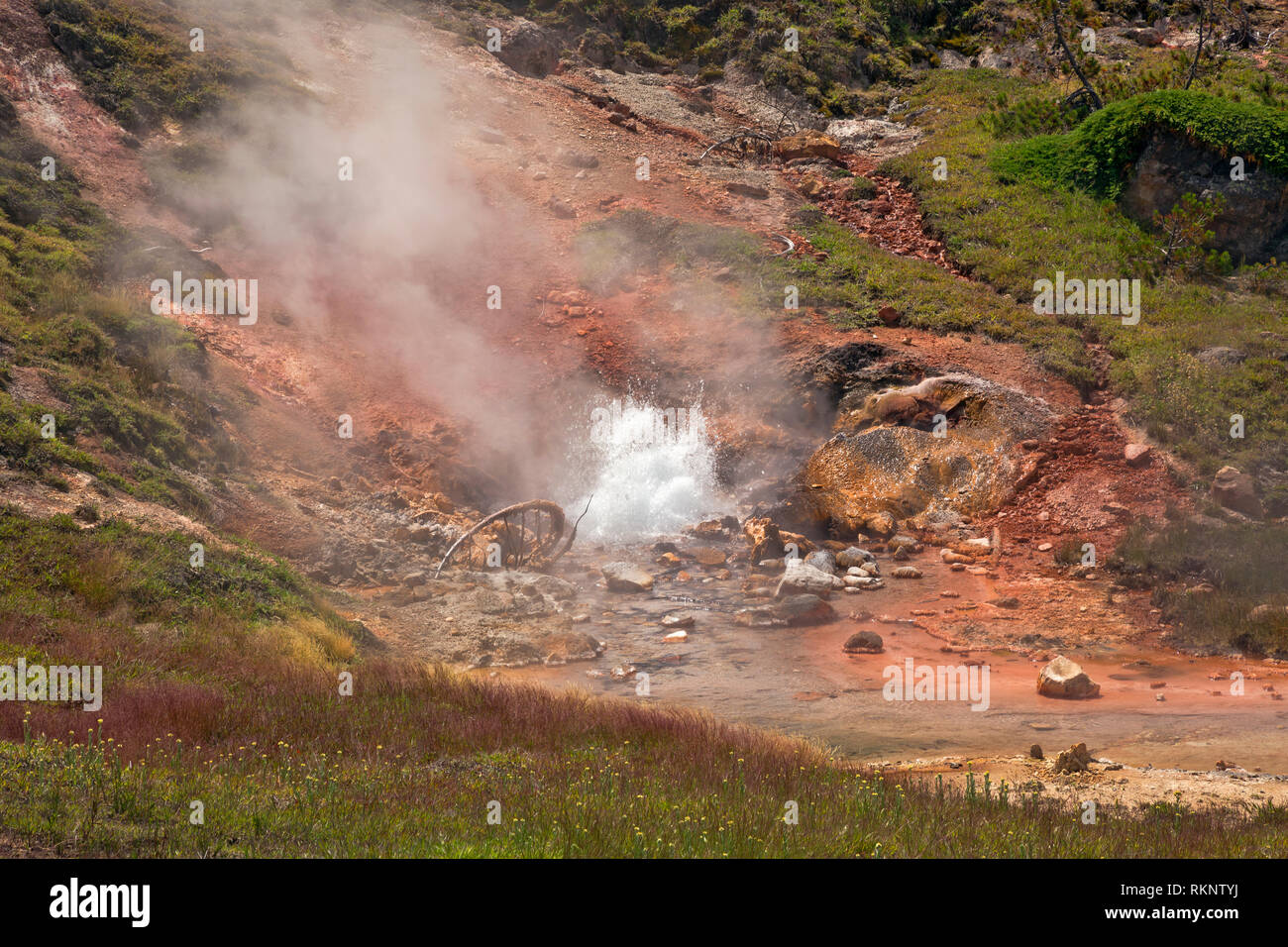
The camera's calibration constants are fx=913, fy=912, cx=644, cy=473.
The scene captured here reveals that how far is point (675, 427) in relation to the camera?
886 inches

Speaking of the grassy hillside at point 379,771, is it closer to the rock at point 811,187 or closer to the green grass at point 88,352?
the green grass at point 88,352

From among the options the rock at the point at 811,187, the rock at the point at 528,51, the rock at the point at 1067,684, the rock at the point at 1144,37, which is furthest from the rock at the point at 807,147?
the rock at the point at 1067,684

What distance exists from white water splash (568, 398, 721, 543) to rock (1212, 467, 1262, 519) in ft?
32.3

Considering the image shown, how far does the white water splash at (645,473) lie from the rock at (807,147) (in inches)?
609

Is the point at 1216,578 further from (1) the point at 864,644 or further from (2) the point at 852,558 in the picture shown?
(1) the point at 864,644

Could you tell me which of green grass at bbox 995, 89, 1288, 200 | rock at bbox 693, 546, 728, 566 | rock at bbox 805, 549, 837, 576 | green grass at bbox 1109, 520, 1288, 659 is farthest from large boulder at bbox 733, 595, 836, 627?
green grass at bbox 995, 89, 1288, 200

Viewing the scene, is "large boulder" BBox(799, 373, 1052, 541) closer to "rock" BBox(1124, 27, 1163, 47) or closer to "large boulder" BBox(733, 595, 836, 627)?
"large boulder" BBox(733, 595, 836, 627)

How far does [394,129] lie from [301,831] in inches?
1097

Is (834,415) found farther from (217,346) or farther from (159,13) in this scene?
(159,13)

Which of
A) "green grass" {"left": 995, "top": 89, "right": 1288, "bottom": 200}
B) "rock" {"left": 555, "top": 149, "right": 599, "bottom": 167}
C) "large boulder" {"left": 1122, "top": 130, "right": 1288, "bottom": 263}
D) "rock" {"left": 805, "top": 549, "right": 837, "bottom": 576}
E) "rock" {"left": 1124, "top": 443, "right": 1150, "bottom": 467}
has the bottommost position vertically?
"rock" {"left": 805, "top": 549, "right": 837, "bottom": 576}

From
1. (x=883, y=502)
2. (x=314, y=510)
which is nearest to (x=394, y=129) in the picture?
(x=314, y=510)

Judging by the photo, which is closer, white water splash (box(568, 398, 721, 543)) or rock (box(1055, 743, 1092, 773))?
rock (box(1055, 743, 1092, 773))

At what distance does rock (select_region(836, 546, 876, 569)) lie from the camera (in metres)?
17.2

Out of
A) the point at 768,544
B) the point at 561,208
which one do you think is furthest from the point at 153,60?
the point at 768,544
